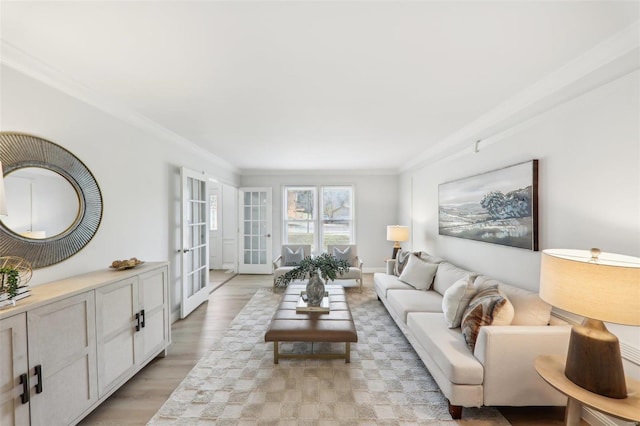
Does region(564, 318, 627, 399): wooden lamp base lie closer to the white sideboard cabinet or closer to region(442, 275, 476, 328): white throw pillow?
region(442, 275, 476, 328): white throw pillow

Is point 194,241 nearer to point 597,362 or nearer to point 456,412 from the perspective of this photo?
point 456,412

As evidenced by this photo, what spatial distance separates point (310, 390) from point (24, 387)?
1.79m

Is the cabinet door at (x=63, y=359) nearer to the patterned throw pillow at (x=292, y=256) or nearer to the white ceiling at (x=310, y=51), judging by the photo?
the white ceiling at (x=310, y=51)

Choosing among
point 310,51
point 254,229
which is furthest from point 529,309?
point 254,229

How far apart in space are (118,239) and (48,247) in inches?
27.7

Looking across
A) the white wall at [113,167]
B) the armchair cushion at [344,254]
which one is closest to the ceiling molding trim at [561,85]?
the armchair cushion at [344,254]

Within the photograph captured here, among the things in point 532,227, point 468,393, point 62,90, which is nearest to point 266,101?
point 62,90

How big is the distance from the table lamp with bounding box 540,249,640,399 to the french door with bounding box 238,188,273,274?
549cm

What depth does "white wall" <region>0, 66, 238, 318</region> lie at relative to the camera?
191cm

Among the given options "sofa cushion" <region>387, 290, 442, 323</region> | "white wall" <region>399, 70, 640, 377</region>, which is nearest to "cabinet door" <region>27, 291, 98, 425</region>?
"sofa cushion" <region>387, 290, 442, 323</region>

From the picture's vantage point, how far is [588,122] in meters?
1.87

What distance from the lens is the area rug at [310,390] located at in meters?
1.91

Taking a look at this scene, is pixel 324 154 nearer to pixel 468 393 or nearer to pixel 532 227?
pixel 532 227

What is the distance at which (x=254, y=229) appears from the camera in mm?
6371
